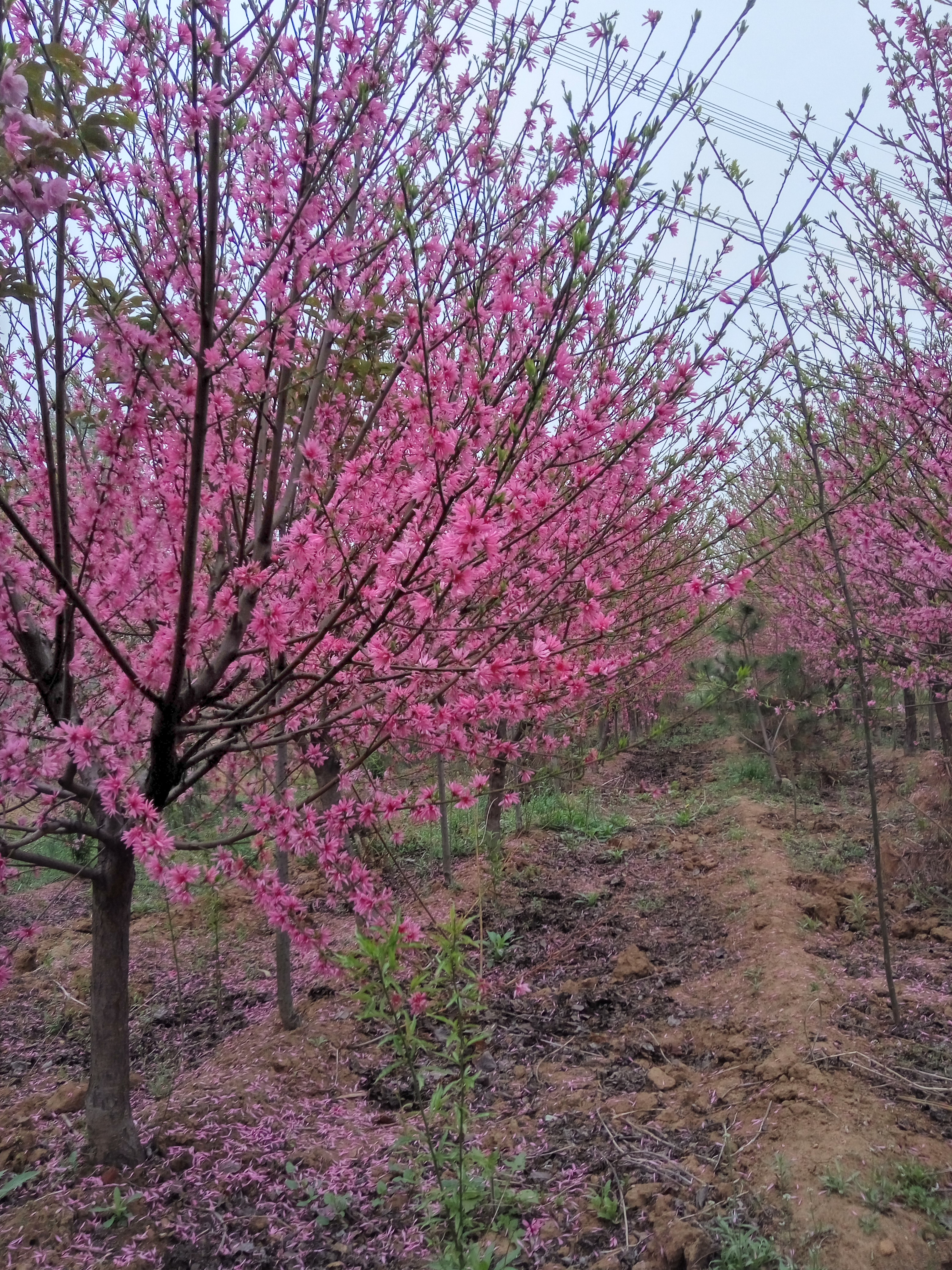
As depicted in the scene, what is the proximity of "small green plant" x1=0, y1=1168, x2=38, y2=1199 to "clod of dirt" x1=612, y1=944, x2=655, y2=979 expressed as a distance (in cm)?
340

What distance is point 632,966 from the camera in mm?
5289

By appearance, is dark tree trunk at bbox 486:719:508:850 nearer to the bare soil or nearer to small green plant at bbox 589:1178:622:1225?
the bare soil

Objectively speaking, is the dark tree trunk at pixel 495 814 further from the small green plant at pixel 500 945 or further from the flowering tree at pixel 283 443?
the flowering tree at pixel 283 443

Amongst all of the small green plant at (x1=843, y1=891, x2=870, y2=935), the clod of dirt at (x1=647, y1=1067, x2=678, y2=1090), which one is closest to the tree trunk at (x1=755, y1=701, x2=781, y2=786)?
the small green plant at (x1=843, y1=891, x2=870, y2=935)

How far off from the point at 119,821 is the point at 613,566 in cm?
276

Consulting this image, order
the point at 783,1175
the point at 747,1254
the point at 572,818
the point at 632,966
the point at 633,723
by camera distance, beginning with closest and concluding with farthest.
Result: the point at 747,1254 → the point at 783,1175 → the point at 632,966 → the point at 572,818 → the point at 633,723

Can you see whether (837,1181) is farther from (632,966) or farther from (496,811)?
(496,811)

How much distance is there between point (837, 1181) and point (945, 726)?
6.73 m

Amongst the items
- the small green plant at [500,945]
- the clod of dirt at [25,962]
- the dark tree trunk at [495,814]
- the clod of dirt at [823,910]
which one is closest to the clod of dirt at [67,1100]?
the small green plant at [500,945]

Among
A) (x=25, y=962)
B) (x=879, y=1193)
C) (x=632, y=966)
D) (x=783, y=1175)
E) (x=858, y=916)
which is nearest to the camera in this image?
(x=879, y=1193)

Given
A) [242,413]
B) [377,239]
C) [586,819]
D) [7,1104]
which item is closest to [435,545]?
[242,413]

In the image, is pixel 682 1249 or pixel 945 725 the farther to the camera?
pixel 945 725

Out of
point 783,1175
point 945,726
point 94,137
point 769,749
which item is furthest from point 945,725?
point 94,137

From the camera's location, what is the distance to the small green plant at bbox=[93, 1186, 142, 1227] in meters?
2.94
